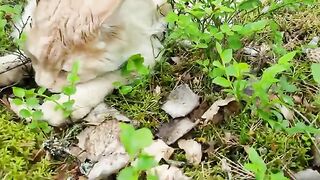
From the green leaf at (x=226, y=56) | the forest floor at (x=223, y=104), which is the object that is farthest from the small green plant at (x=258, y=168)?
the green leaf at (x=226, y=56)

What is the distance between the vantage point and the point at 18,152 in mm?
2252

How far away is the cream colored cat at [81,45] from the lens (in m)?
2.42

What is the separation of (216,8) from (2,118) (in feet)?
3.28

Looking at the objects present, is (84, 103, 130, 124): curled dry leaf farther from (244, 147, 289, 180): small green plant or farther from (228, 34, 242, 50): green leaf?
(244, 147, 289, 180): small green plant

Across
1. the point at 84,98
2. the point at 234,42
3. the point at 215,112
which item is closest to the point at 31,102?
the point at 84,98

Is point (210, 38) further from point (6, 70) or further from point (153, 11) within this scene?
point (6, 70)

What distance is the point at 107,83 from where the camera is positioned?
Answer: 8.32 feet

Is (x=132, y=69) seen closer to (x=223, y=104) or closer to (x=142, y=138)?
(x=223, y=104)

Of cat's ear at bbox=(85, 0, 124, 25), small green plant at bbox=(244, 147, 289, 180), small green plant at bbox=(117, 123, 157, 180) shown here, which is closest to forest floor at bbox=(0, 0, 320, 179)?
small green plant at bbox=(244, 147, 289, 180)

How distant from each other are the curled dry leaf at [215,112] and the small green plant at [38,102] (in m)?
0.55

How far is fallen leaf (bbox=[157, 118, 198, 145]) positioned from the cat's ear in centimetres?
51

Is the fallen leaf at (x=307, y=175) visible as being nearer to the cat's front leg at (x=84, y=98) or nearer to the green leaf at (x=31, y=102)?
the cat's front leg at (x=84, y=98)

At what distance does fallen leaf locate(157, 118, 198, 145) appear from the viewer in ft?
7.67

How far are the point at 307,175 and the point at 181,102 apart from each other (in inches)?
24.9
